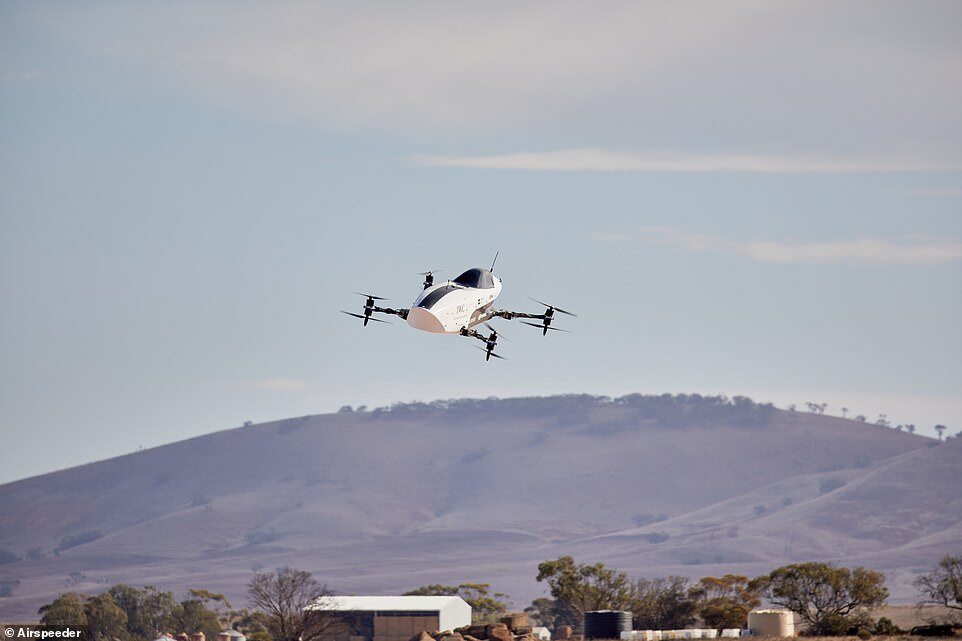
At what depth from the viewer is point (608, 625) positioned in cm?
12362

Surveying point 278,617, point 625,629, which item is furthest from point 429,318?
point 278,617

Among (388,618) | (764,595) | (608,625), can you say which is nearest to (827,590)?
(764,595)

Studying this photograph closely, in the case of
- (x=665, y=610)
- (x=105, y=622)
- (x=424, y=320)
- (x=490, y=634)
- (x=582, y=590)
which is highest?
(x=424, y=320)

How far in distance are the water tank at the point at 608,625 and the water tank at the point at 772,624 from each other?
32.9 ft

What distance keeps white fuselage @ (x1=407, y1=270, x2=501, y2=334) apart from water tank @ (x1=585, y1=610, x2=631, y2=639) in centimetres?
4507

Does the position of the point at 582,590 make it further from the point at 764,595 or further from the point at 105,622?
the point at 105,622

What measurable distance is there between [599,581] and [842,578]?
3046cm

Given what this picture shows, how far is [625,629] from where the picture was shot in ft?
406

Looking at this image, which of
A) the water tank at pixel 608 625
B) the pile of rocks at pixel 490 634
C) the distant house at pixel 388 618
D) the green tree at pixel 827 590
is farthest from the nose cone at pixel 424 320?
the green tree at pixel 827 590

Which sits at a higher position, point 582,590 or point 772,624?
point 582,590

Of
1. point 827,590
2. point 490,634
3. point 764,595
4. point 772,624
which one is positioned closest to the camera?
point 490,634

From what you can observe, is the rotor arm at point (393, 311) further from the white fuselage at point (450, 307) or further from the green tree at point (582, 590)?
the green tree at point (582, 590)

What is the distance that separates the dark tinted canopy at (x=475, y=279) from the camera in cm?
8481

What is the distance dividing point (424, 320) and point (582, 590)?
347 ft
